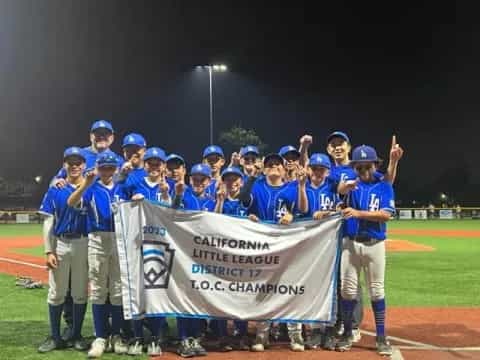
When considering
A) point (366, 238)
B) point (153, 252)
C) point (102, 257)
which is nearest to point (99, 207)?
point (102, 257)

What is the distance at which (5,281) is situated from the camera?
33.3 ft

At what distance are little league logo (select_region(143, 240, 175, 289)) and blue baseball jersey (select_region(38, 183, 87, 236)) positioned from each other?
734mm

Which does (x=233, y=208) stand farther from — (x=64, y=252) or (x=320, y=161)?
(x=64, y=252)

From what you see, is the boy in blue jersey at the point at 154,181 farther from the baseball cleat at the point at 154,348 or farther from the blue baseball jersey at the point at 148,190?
the baseball cleat at the point at 154,348

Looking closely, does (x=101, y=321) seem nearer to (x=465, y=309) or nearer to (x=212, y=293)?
(x=212, y=293)

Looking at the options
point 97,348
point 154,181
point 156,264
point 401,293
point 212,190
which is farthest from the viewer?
point 401,293

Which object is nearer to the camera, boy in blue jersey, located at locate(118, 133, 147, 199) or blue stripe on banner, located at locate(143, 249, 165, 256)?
blue stripe on banner, located at locate(143, 249, 165, 256)

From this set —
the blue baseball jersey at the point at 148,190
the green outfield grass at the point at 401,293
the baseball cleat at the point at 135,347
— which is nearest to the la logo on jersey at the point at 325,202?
the blue baseball jersey at the point at 148,190

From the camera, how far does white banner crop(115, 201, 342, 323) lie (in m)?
5.21

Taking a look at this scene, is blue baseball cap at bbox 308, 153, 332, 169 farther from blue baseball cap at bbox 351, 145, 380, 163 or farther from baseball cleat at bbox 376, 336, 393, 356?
baseball cleat at bbox 376, 336, 393, 356

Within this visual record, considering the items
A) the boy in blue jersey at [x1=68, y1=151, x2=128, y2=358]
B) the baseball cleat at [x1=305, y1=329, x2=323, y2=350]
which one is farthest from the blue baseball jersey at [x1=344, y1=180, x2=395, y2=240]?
the boy in blue jersey at [x1=68, y1=151, x2=128, y2=358]

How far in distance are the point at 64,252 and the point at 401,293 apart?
20.5 ft

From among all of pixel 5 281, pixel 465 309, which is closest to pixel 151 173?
pixel 465 309

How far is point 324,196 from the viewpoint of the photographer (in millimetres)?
5719
